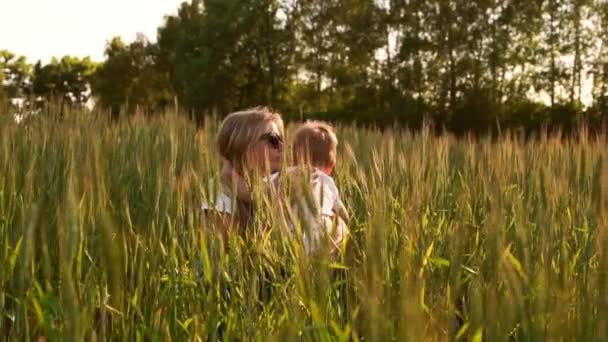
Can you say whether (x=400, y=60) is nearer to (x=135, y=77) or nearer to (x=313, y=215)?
(x=135, y=77)

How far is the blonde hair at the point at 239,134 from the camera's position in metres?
2.35

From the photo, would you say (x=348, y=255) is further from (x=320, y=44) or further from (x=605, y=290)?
(x=320, y=44)

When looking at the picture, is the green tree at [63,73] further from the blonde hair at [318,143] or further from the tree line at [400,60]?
the blonde hair at [318,143]

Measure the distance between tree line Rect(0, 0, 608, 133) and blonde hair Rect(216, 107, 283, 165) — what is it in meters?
16.4

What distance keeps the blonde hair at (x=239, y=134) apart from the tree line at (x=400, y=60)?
16.4m

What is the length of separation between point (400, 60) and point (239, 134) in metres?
21.0

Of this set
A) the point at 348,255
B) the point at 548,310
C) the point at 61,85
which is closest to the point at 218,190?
the point at 348,255

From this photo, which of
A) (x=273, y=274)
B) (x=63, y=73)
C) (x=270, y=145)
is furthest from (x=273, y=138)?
(x=63, y=73)

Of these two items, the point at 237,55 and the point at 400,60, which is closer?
the point at 400,60

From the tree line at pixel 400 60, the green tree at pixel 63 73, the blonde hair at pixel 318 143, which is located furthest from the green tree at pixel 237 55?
the blonde hair at pixel 318 143

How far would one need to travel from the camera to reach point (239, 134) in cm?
235

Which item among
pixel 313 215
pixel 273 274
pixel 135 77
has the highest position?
pixel 135 77

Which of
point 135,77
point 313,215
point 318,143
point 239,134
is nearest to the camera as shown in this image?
point 313,215

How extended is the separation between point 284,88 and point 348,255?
1042 inches
